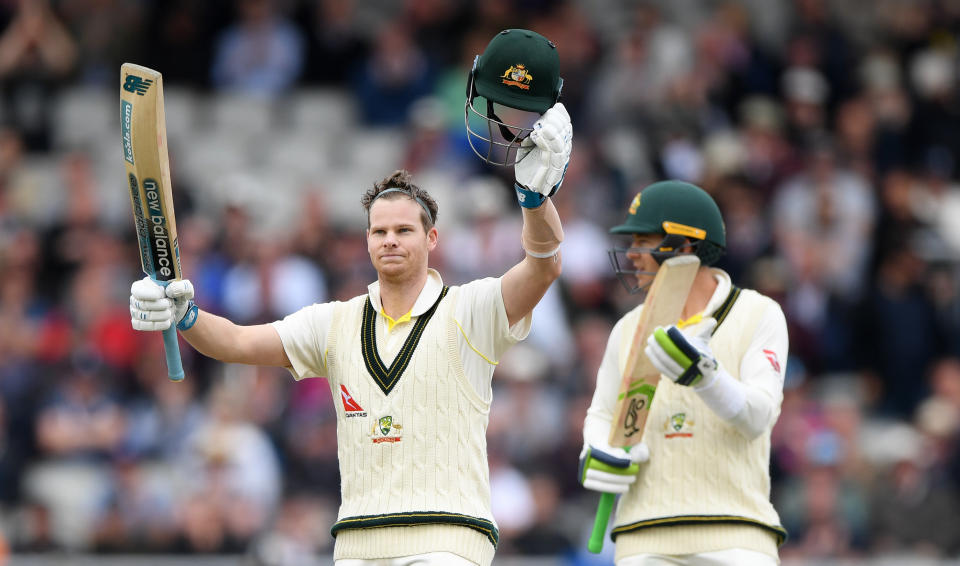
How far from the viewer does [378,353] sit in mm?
6445

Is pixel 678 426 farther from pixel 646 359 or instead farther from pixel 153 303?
pixel 153 303

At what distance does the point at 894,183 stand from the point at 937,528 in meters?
3.76

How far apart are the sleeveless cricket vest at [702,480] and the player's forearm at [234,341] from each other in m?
1.75

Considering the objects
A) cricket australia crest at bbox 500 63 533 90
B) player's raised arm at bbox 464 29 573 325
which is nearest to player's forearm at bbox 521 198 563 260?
player's raised arm at bbox 464 29 573 325

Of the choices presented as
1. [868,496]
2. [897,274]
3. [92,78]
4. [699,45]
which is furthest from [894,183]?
[92,78]

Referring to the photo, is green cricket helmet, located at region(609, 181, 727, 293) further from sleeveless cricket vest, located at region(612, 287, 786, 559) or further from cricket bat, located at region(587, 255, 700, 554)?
sleeveless cricket vest, located at region(612, 287, 786, 559)

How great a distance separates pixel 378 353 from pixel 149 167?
1.24 metres

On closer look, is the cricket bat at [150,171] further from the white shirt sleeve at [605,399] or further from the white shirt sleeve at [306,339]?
the white shirt sleeve at [605,399]

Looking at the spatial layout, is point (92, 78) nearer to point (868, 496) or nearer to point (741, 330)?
point (868, 496)

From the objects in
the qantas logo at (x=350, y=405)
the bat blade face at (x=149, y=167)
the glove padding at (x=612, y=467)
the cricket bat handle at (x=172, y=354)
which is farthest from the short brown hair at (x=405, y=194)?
the glove padding at (x=612, y=467)

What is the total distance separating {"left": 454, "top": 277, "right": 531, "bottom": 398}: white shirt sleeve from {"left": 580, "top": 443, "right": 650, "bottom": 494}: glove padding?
0.75 meters

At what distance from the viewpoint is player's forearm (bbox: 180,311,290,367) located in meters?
6.43

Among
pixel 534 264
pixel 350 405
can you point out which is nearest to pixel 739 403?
pixel 534 264

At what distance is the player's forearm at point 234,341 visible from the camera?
253 inches
